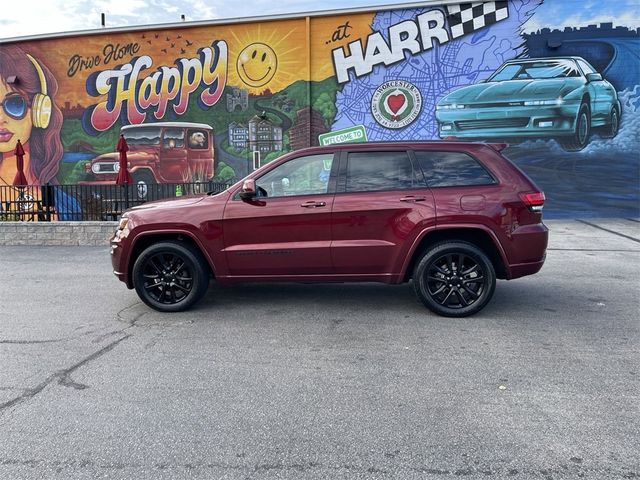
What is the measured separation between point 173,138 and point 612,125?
1384 cm

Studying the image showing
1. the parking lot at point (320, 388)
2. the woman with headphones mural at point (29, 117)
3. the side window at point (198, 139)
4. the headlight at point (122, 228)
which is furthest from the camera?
the woman with headphones mural at point (29, 117)

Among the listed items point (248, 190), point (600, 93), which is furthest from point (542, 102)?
point (248, 190)

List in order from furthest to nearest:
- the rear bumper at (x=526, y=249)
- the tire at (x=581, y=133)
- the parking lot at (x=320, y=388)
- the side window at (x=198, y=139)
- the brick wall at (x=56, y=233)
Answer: the side window at (x=198, y=139), the tire at (x=581, y=133), the brick wall at (x=56, y=233), the rear bumper at (x=526, y=249), the parking lot at (x=320, y=388)

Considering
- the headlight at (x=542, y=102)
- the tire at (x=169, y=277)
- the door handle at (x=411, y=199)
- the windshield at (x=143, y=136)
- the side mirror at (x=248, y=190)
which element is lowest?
the tire at (x=169, y=277)

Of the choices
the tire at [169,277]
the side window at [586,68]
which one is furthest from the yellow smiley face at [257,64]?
the tire at [169,277]

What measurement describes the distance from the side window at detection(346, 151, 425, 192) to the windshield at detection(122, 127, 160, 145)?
43.6ft

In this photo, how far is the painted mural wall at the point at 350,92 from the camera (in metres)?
15.1

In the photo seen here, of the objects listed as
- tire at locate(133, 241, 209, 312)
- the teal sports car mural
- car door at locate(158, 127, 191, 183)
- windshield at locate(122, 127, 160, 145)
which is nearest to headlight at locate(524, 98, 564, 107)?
the teal sports car mural

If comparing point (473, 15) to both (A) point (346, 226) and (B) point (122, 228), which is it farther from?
(B) point (122, 228)

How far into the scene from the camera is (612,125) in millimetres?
15180

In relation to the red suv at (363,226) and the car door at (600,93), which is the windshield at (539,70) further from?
the red suv at (363,226)

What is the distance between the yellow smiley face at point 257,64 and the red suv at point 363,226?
11.8 metres

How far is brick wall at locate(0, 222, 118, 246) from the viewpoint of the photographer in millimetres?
11422

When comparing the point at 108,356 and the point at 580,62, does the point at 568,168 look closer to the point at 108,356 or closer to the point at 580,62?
the point at 580,62
